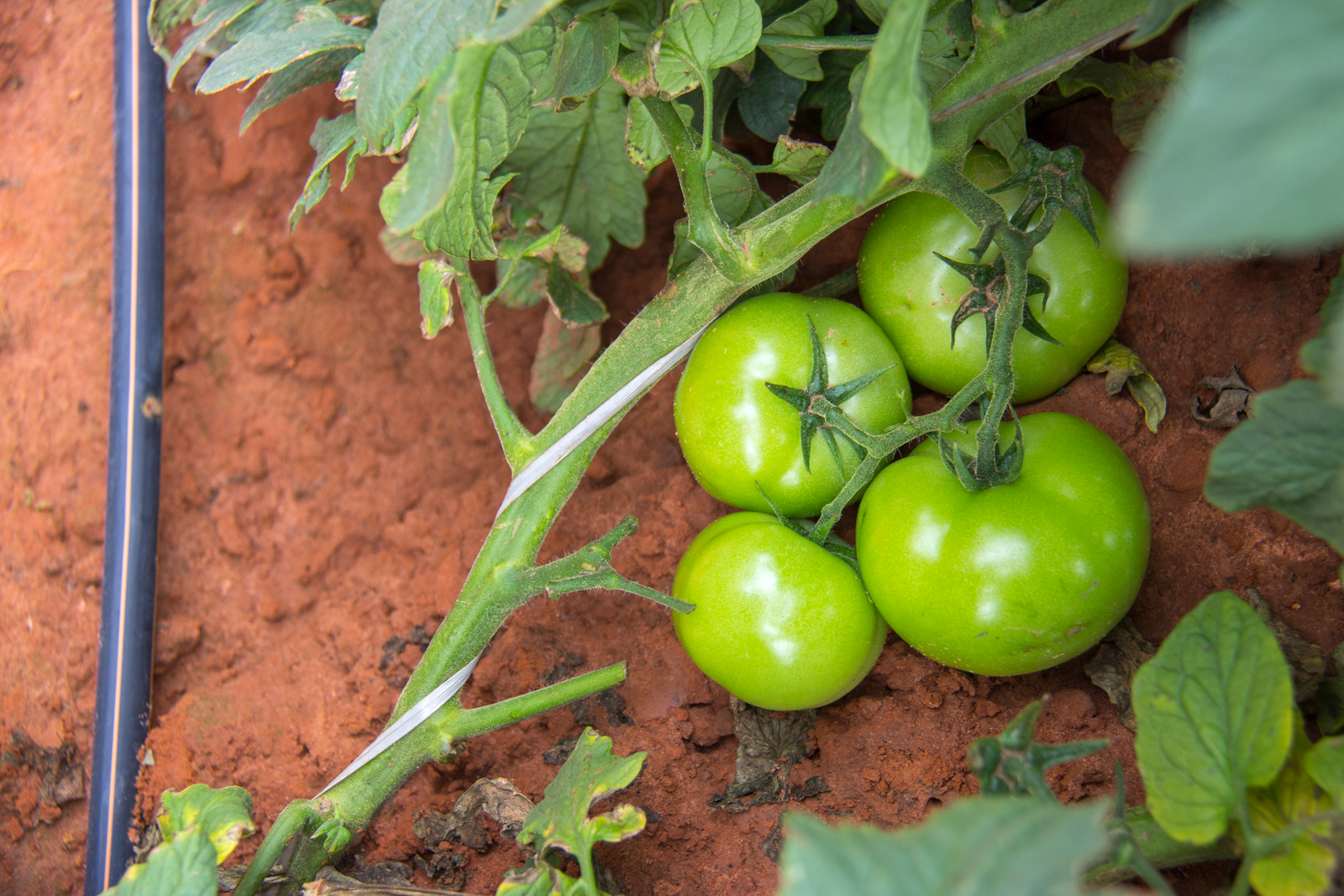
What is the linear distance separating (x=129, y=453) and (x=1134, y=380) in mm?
1426

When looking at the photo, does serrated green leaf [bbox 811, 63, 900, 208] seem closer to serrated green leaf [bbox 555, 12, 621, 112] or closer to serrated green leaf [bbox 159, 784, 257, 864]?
serrated green leaf [bbox 555, 12, 621, 112]

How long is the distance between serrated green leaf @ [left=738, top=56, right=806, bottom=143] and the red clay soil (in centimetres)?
21

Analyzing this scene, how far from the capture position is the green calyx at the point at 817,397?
94 centimetres

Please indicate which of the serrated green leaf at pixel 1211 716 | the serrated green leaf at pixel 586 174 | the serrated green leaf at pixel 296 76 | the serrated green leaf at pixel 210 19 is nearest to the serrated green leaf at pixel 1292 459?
the serrated green leaf at pixel 1211 716

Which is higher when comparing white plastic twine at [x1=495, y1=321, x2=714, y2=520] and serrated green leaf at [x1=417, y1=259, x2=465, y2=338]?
serrated green leaf at [x1=417, y1=259, x2=465, y2=338]

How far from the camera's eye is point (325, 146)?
1005 millimetres

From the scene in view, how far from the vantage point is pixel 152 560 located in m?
1.28

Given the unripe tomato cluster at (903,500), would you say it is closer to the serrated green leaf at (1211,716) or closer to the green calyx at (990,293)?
the green calyx at (990,293)

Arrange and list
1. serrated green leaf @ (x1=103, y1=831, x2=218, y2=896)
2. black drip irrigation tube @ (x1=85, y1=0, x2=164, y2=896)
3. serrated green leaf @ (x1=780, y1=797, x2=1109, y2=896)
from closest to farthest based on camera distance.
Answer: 1. serrated green leaf @ (x1=780, y1=797, x2=1109, y2=896)
2. serrated green leaf @ (x1=103, y1=831, x2=218, y2=896)
3. black drip irrigation tube @ (x1=85, y1=0, x2=164, y2=896)

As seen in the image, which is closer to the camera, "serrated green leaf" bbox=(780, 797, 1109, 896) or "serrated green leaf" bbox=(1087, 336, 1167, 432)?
"serrated green leaf" bbox=(780, 797, 1109, 896)

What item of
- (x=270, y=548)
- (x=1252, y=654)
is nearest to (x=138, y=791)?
(x=270, y=548)

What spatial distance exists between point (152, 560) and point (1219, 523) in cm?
144

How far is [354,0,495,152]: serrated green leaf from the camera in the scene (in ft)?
2.11

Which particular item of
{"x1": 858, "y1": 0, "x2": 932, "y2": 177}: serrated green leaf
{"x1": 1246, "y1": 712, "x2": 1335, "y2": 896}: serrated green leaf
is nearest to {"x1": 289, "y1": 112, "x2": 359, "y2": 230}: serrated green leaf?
{"x1": 858, "y1": 0, "x2": 932, "y2": 177}: serrated green leaf
